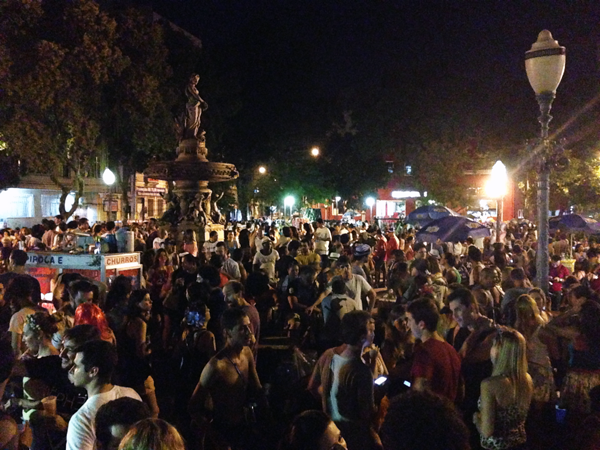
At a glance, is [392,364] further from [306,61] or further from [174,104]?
[306,61]

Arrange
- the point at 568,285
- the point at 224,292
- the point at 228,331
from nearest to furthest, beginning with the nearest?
the point at 228,331, the point at 224,292, the point at 568,285

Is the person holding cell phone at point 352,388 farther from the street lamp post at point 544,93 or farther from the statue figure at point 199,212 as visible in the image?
the statue figure at point 199,212

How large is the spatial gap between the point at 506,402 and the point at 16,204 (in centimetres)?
3708

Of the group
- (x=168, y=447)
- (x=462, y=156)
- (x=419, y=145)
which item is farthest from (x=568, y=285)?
(x=419, y=145)

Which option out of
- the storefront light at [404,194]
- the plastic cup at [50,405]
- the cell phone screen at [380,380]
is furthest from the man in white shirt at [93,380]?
the storefront light at [404,194]

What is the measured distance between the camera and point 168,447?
255 centimetres

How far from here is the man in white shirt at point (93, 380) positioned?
3277mm

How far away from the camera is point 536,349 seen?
4.91m

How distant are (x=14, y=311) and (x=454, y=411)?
4.83 meters

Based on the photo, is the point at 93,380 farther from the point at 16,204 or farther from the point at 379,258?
the point at 16,204

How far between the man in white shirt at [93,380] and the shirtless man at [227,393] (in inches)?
26.7

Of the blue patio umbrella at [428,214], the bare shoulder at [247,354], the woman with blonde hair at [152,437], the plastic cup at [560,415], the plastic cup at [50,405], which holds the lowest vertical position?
the plastic cup at [560,415]

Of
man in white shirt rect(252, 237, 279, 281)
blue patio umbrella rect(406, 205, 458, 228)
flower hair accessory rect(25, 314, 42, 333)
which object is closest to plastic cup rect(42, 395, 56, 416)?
flower hair accessory rect(25, 314, 42, 333)

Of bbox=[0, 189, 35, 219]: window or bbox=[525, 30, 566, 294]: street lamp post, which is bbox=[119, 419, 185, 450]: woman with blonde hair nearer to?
bbox=[525, 30, 566, 294]: street lamp post
